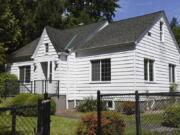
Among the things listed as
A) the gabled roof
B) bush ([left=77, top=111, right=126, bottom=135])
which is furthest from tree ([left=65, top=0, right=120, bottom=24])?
bush ([left=77, top=111, right=126, bottom=135])

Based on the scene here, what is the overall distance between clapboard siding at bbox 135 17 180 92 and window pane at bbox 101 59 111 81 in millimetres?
1921

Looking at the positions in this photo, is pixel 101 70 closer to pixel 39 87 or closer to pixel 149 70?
pixel 149 70

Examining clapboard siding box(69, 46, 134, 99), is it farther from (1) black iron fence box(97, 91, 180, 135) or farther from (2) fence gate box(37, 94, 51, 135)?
(2) fence gate box(37, 94, 51, 135)

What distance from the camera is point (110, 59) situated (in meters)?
14.1

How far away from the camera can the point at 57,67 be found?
1513 cm

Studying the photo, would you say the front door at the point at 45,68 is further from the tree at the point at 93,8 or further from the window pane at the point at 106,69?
the tree at the point at 93,8

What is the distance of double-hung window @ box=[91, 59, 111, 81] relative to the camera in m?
14.3

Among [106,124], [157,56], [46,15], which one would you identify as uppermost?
[46,15]

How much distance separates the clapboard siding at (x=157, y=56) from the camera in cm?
1338

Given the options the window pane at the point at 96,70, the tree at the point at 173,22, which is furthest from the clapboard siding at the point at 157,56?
the tree at the point at 173,22

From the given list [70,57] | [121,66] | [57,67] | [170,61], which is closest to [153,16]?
[170,61]

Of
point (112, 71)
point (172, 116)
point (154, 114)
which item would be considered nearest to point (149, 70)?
point (112, 71)

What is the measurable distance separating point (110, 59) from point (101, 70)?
38.6 inches

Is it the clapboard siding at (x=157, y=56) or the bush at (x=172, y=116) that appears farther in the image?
the clapboard siding at (x=157, y=56)
